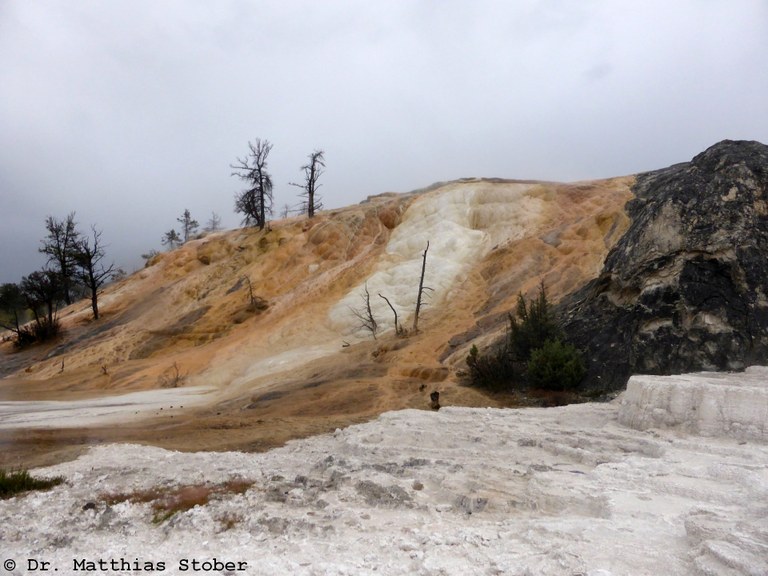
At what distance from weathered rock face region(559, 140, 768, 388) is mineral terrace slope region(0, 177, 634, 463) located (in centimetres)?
374

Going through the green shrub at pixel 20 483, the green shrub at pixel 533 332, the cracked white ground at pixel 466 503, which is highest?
the green shrub at pixel 533 332

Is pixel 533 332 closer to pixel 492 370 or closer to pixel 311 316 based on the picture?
pixel 492 370

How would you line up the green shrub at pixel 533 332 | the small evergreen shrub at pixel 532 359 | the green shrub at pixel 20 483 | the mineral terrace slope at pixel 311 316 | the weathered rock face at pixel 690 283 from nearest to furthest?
1. the green shrub at pixel 20 483
2. the weathered rock face at pixel 690 283
3. the small evergreen shrub at pixel 532 359
4. the mineral terrace slope at pixel 311 316
5. the green shrub at pixel 533 332

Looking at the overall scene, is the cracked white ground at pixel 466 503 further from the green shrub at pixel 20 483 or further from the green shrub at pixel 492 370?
the green shrub at pixel 492 370

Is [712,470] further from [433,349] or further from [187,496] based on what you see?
[433,349]

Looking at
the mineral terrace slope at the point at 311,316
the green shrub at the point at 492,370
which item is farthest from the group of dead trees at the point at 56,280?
the green shrub at the point at 492,370

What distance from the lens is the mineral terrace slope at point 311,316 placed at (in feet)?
55.1

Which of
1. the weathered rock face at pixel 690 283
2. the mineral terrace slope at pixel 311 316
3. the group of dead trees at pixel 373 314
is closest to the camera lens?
the weathered rock face at pixel 690 283

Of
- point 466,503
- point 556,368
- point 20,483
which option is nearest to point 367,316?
point 556,368

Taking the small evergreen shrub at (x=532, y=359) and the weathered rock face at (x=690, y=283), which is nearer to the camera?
Answer: the weathered rock face at (x=690, y=283)

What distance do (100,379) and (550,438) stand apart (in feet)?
81.9

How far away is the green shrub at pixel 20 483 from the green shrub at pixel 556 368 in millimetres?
11898

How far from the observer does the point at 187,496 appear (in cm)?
795

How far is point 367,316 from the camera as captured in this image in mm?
27938
